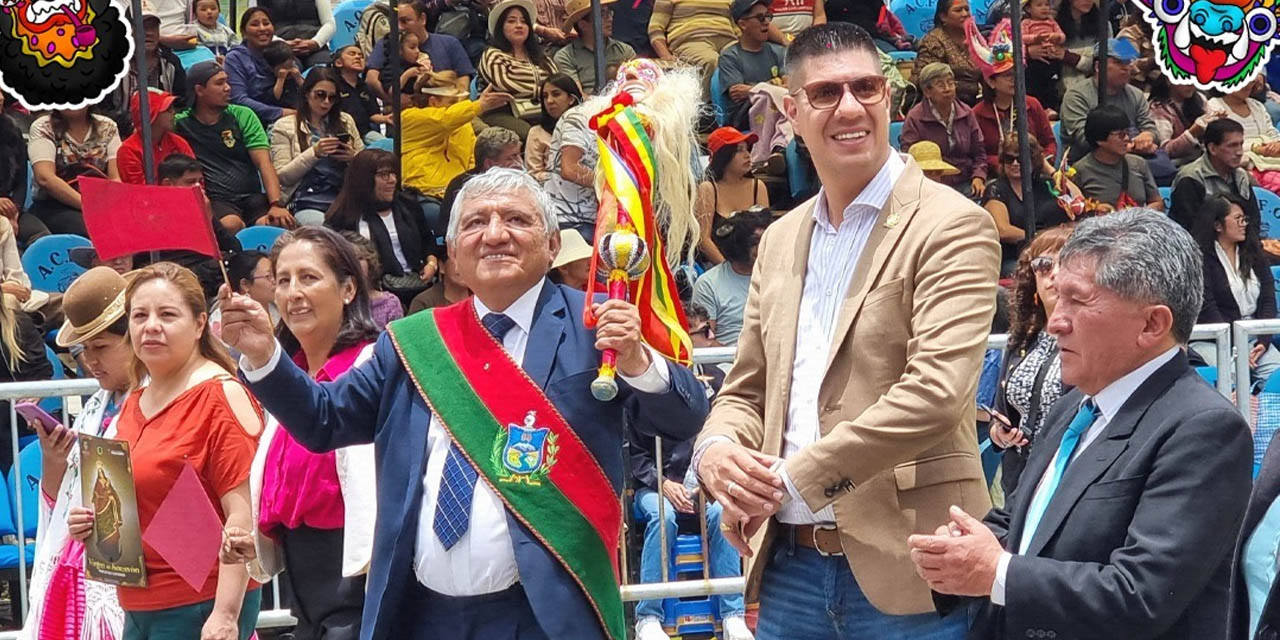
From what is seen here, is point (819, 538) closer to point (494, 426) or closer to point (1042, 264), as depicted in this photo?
point (494, 426)

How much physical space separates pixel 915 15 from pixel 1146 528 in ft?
38.2

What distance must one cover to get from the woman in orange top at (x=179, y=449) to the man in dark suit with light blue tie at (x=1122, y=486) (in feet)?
6.90

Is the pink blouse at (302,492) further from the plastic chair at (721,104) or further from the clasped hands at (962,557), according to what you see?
the plastic chair at (721,104)

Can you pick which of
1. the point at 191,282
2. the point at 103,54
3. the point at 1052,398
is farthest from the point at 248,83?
the point at 1052,398

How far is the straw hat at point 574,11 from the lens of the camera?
10656 mm

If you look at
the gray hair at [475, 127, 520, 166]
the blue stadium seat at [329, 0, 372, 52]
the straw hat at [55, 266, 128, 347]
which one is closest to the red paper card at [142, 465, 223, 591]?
the straw hat at [55, 266, 128, 347]

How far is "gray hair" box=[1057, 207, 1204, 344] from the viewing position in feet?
8.69

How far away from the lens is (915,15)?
45.0 ft

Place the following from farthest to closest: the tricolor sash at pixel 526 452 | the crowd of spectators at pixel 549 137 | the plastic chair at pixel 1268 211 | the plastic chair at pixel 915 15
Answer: the plastic chair at pixel 915 15
the plastic chair at pixel 1268 211
the crowd of spectators at pixel 549 137
the tricolor sash at pixel 526 452

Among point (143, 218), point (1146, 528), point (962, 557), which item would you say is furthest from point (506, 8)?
point (1146, 528)

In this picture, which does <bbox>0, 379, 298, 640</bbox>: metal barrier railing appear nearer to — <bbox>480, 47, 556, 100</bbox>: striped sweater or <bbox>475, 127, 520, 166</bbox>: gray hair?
<bbox>475, 127, 520, 166</bbox>: gray hair

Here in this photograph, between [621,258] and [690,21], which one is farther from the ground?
[621,258]

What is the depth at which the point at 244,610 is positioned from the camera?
4.21 m

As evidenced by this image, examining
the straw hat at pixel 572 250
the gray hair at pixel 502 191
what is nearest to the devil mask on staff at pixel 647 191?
the gray hair at pixel 502 191
